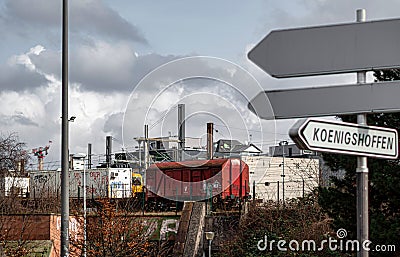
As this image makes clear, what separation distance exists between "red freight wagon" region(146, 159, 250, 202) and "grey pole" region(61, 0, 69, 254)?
67.2 feet

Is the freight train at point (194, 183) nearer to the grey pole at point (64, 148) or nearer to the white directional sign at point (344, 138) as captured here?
the grey pole at point (64, 148)

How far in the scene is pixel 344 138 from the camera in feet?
17.3

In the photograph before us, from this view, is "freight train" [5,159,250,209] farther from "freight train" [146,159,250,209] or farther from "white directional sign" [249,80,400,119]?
"white directional sign" [249,80,400,119]

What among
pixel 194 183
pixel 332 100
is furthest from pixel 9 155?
pixel 332 100

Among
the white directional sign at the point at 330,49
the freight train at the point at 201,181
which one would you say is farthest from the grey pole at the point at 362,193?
the freight train at the point at 201,181

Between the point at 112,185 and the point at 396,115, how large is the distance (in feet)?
105

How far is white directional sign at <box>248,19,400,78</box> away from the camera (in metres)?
5.33

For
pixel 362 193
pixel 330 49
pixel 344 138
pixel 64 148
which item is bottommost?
pixel 362 193

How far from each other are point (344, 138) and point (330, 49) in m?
0.73

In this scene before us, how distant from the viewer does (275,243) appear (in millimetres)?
27438

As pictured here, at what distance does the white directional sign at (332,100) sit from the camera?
5344mm

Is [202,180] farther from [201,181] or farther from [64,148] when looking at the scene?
[64,148]

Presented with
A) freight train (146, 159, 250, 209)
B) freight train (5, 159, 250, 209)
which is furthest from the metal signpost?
freight train (146, 159, 250, 209)

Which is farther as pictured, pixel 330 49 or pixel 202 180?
pixel 202 180
